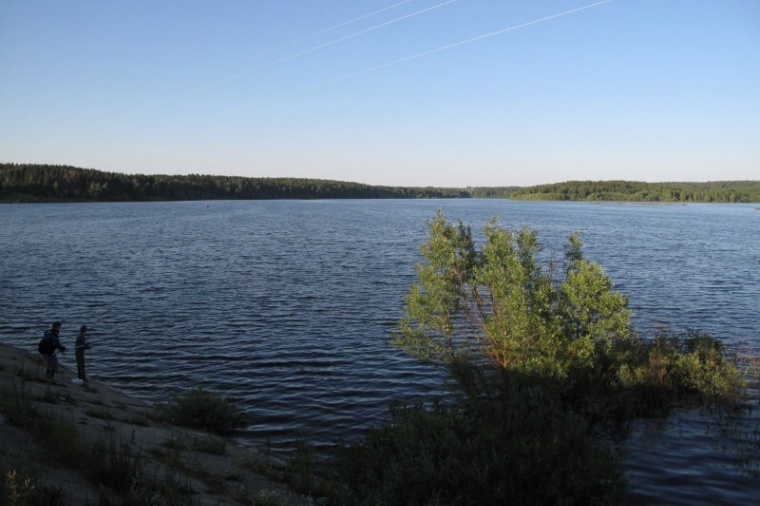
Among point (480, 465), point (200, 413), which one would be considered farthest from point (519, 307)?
point (200, 413)

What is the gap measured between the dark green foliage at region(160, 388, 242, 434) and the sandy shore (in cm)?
68

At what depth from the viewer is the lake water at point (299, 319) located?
18.1m

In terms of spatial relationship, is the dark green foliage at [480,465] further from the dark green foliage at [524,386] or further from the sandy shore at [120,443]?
the sandy shore at [120,443]

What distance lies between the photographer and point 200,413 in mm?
18266

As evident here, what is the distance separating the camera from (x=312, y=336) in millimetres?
29797

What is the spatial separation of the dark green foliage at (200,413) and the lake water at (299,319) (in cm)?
93

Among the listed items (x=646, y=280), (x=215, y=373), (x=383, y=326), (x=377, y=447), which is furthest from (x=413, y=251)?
(x=377, y=447)

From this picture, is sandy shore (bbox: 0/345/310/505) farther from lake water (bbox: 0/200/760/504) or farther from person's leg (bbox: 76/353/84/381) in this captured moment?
lake water (bbox: 0/200/760/504)

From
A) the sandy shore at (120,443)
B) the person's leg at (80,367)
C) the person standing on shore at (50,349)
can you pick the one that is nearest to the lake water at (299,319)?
the person's leg at (80,367)

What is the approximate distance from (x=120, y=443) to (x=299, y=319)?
21.0m

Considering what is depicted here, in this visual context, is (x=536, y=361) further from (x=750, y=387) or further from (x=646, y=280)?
(x=646, y=280)

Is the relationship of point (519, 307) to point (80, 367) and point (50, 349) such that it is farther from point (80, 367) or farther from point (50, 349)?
point (50, 349)

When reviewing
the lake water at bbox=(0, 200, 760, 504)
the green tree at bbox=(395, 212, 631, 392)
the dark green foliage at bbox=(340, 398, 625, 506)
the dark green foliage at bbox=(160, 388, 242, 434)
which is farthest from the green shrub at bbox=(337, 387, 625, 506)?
the dark green foliage at bbox=(160, 388, 242, 434)

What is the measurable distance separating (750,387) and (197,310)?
29.4 metres
